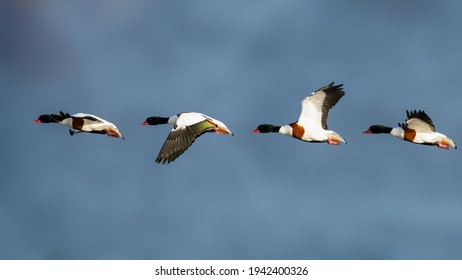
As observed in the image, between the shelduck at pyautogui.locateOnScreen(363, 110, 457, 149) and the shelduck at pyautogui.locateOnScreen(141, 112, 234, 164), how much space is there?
6.54 m

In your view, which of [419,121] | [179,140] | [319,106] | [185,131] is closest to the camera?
[179,140]

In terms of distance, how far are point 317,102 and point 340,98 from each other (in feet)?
2.75

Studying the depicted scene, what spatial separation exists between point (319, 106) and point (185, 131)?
5468 mm

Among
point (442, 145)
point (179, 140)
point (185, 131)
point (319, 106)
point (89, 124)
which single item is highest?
point (319, 106)

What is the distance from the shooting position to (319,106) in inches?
1310

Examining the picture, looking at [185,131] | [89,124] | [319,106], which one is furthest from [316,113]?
[89,124]

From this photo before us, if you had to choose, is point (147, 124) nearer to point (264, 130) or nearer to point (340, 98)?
point (264, 130)

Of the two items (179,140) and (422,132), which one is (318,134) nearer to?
(422,132)

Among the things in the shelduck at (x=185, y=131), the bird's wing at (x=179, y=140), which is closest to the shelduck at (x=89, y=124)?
the shelduck at (x=185, y=131)

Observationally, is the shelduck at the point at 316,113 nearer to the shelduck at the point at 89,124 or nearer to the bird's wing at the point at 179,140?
the bird's wing at the point at 179,140

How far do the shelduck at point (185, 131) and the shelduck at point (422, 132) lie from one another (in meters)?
6.54

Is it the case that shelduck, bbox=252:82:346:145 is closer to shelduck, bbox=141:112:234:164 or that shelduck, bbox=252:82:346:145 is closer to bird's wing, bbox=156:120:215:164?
shelduck, bbox=141:112:234:164

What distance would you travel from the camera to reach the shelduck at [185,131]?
29.8 meters
